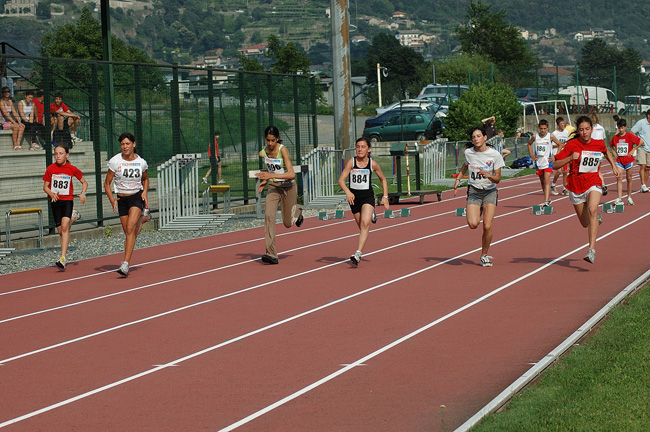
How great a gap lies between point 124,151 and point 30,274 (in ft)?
7.78

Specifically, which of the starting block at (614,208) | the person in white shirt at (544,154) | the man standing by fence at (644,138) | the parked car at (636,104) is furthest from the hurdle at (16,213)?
the parked car at (636,104)

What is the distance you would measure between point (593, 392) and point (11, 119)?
45.6 feet

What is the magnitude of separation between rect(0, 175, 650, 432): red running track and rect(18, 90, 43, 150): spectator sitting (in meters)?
3.23

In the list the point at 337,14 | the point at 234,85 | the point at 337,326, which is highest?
the point at 337,14

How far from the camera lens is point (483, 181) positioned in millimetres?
13617

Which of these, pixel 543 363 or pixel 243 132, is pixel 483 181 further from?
pixel 243 132

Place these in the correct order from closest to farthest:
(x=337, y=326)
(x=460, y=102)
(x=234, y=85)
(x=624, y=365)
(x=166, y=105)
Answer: (x=624, y=365) → (x=337, y=326) → (x=166, y=105) → (x=234, y=85) → (x=460, y=102)

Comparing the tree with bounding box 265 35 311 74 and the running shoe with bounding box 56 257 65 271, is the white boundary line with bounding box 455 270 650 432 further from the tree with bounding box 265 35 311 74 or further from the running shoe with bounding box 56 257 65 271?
the tree with bounding box 265 35 311 74

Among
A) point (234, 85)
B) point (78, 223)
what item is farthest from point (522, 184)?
point (78, 223)

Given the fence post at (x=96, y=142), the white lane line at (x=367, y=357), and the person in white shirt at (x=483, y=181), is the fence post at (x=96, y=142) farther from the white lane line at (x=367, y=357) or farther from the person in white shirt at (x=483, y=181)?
the white lane line at (x=367, y=357)

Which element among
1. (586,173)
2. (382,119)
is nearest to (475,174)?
(586,173)

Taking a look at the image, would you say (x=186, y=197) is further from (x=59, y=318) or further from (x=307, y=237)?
(x=59, y=318)

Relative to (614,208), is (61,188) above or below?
above

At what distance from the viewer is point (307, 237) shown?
18375 millimetres
